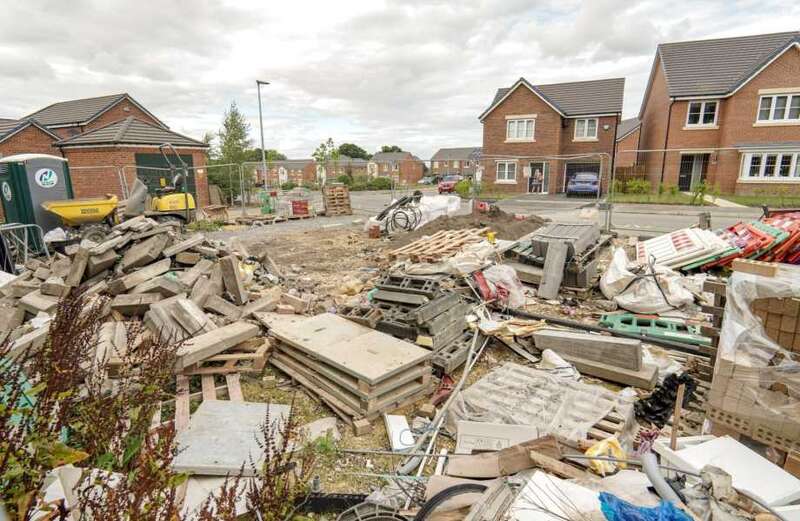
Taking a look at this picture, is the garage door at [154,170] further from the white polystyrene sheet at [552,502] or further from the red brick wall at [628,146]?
the red brick wall at [628,146]

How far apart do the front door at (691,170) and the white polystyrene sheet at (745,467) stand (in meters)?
25.7

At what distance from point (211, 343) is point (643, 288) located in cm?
630

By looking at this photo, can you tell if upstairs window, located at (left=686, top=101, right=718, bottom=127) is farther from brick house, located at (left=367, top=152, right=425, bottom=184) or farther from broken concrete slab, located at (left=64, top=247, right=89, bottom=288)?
brick house, located at (left=367, top=152, right=425, bottom=184)

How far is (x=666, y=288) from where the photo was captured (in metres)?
6.55

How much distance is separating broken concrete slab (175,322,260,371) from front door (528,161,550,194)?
25.6 meters

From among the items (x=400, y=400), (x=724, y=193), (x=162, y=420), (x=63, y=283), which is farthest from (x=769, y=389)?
(x=724, y=193)

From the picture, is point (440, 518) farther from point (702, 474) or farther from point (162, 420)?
point (162, 420)

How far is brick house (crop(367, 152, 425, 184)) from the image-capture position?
6612 centimetres

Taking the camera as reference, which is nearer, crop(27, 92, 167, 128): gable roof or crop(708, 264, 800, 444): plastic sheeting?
crop(708, 264, 800, 444): plastic sheeting

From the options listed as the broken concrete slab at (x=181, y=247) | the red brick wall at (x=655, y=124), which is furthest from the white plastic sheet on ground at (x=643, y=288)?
the red brick wall at (x=655, y=124)

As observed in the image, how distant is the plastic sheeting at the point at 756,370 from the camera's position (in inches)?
115

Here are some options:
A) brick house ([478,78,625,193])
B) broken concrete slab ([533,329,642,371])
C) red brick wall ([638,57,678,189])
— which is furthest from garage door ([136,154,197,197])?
red brick wall ([638,57,678,189])

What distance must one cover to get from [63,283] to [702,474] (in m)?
7.76

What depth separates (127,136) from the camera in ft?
62.9
